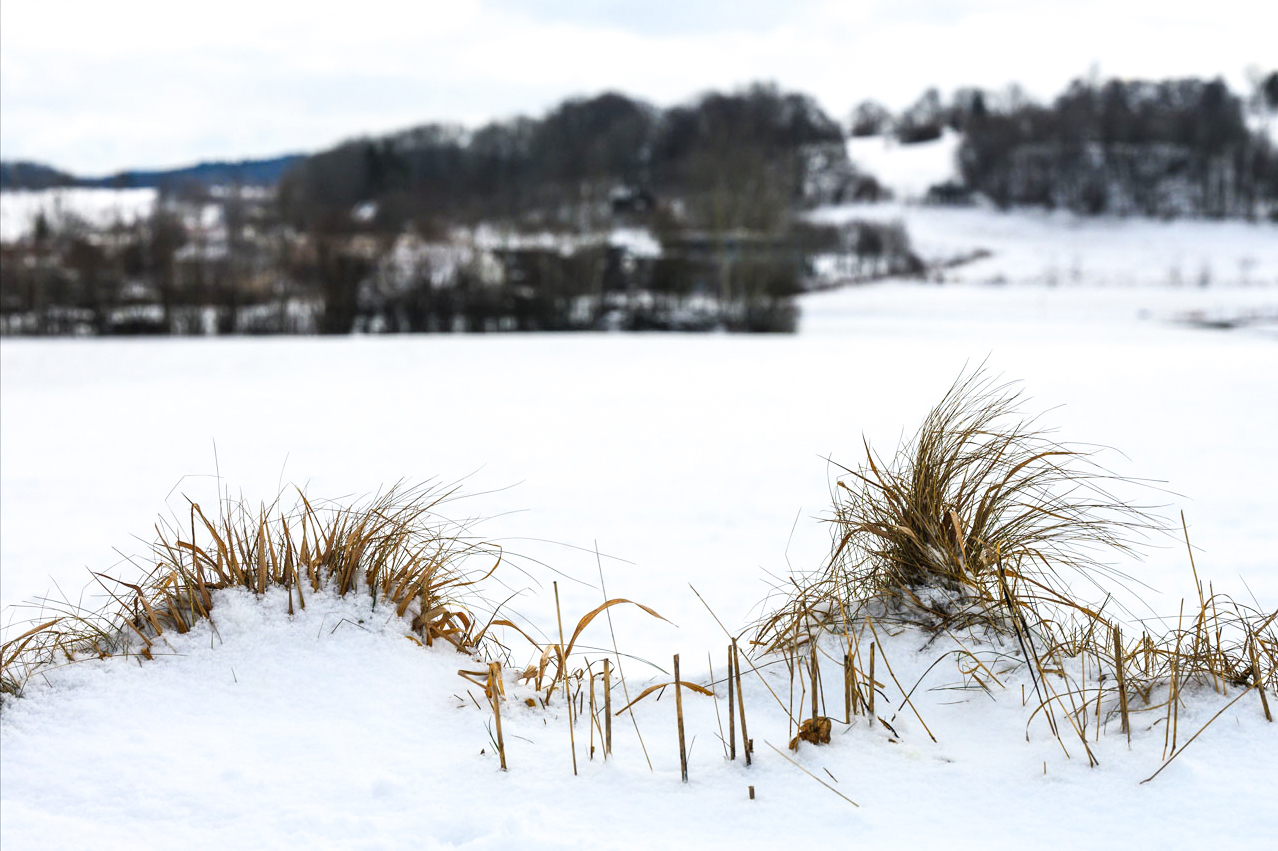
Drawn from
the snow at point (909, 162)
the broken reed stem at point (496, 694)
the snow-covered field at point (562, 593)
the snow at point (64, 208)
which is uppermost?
the snow at point (909, 162)

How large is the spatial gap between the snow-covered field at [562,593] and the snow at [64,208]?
17052mm

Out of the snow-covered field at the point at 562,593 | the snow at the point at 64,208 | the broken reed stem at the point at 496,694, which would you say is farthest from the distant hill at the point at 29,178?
the broken reed stem at the point at 496,694

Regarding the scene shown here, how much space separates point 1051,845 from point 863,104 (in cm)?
10194

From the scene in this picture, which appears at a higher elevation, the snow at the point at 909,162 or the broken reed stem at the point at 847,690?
the snow at the point at 909,162

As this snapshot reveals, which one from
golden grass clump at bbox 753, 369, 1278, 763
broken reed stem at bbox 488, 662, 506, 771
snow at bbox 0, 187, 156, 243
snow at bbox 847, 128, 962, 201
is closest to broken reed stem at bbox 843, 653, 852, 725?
golden grass clump at bbox 753, 369, 1278, 763

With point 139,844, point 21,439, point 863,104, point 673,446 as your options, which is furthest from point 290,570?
point 863,104

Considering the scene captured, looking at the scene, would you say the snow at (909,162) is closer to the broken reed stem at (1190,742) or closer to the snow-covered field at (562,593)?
the snow-covered field at (562,593)

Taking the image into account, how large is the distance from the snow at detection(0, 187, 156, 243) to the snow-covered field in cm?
1705

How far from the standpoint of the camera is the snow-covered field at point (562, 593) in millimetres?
1490

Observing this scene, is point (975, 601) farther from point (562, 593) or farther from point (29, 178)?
point (29, 178)

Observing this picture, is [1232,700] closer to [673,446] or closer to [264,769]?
[264,769]

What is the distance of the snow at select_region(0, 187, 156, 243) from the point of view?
31.6m

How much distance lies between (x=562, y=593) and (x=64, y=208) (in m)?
35.5

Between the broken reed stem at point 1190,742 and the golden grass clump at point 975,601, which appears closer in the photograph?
the broken reed stem at point 1190,742
